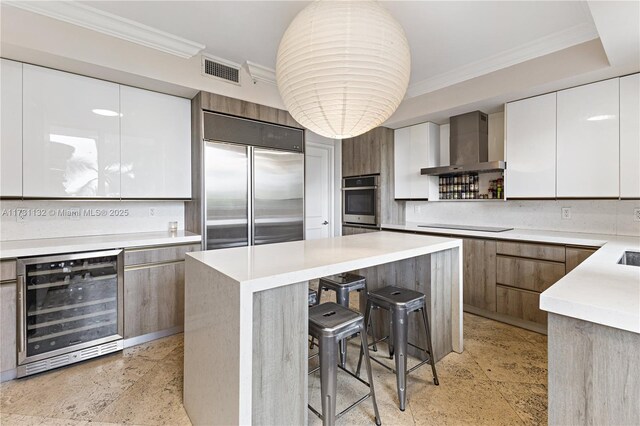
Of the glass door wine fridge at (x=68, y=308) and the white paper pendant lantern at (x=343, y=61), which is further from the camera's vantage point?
the glass door wine fridge at (x=68, y=308)

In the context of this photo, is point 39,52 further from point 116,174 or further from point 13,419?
point 13,419

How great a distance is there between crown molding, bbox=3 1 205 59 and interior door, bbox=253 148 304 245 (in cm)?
116

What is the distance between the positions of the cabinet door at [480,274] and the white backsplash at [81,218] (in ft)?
10.7

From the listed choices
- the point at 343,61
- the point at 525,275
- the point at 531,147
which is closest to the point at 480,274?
the point at 525,275

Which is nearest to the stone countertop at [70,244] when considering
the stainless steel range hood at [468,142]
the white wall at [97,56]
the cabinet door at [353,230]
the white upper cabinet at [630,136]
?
the white wall at [97,56]

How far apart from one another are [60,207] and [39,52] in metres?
1.26

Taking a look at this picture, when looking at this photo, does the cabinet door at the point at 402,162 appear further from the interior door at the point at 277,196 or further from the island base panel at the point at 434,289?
the island base panel at the point at 434,289

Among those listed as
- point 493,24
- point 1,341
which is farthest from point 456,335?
point 1,341

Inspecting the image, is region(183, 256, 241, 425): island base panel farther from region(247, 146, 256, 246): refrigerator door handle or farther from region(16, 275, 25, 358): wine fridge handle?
region(247, 146, 256, 246): refrigerator door handle

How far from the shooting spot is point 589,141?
257cm

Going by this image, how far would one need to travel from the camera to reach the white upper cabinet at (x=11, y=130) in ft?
7.00

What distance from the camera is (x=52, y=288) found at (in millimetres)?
2125

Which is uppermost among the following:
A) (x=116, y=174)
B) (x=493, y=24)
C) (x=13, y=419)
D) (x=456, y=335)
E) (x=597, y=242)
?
(x=493, y=24)

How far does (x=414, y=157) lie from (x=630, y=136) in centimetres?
205
